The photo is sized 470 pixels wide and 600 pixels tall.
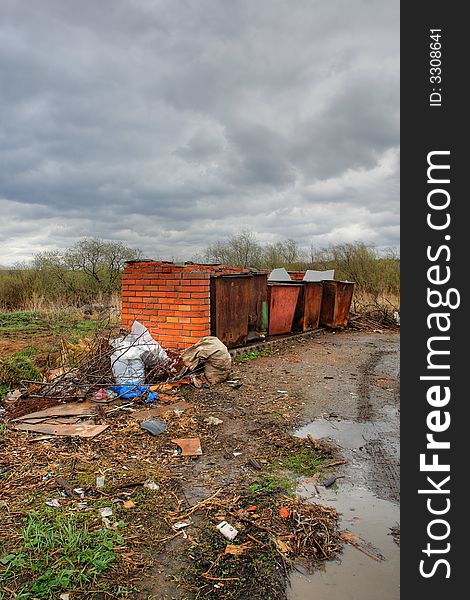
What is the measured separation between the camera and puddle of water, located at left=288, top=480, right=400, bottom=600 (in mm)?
2312

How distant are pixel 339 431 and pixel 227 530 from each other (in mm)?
2273

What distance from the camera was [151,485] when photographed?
134 inches

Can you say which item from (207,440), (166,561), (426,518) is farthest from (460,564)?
(207,440)

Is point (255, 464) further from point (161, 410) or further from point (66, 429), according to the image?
point (66, 429)

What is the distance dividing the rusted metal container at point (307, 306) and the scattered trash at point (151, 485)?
8.10 metres

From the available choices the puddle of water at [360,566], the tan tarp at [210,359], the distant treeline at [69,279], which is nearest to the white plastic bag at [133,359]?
the tan tarp at [210,359]

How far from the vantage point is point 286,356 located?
28.8 ft

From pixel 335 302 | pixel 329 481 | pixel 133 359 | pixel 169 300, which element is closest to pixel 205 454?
pixel 329 481

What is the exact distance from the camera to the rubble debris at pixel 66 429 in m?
4.38

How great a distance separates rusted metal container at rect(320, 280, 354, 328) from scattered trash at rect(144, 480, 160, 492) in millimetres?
9578

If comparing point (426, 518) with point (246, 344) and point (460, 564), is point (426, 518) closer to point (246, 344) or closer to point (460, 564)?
point (460, 564)

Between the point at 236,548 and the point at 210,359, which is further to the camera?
the point at 210,359

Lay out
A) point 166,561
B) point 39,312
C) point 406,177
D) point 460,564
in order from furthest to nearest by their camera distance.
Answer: point 39,312 → point 166,561 → point 406,177 → point 460,564

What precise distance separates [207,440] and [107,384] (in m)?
1.83
